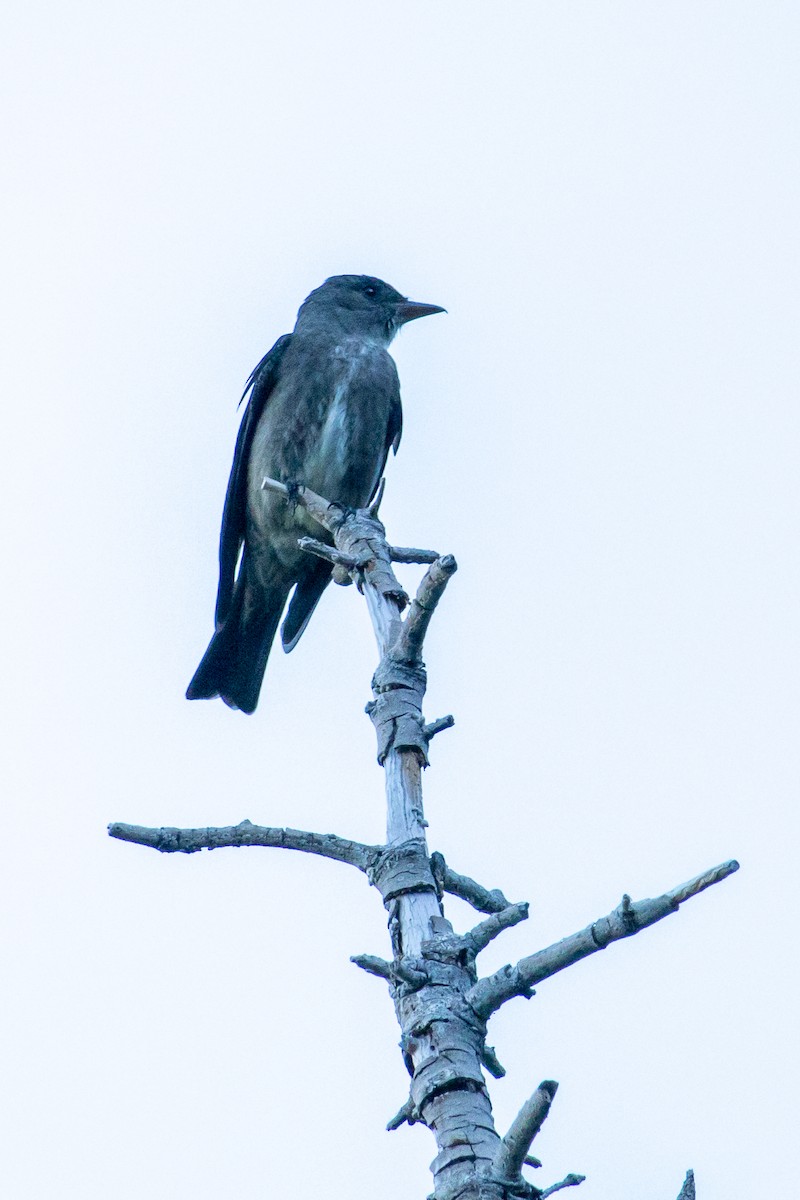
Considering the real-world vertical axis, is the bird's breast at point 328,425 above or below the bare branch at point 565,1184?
above

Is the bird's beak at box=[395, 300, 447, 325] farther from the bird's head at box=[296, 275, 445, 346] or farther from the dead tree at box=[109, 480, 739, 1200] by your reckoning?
the dead tree at box=[109, 480, 739, 1200]

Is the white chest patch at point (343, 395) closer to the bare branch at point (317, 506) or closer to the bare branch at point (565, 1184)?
the bare branch at point (317, 506)

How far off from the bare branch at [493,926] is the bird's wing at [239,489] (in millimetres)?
3960

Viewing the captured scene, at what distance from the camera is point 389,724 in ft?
11.3

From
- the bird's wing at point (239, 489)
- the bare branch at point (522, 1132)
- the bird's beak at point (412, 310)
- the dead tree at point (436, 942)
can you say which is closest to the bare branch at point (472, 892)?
the dead tree at point (436, 942)

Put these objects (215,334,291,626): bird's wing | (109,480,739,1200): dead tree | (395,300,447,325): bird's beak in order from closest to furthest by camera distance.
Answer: (109,480,739,1200): dead tree, (215,334,291,626): bird's wing, (395,300,447,325): bird's beak

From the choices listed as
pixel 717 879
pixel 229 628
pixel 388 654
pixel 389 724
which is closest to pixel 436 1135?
pixel 717 879

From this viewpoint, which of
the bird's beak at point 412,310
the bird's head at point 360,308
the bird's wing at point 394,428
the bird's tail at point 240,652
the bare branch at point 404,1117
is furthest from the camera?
the bird's beak at point 412,310

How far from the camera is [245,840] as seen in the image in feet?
10.2

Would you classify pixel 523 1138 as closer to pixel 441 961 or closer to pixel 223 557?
pixel 441 961

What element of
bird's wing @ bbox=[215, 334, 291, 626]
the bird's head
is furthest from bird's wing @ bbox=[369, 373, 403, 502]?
bird's wing @ bbox=[215, 334, 291, 626]

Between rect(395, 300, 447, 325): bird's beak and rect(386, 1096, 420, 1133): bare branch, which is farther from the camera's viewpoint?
rect(395, 300, 447, 325): bird's beak

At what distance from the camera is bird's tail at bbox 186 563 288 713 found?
20.9ft

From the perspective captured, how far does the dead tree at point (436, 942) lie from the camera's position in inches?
96.3
